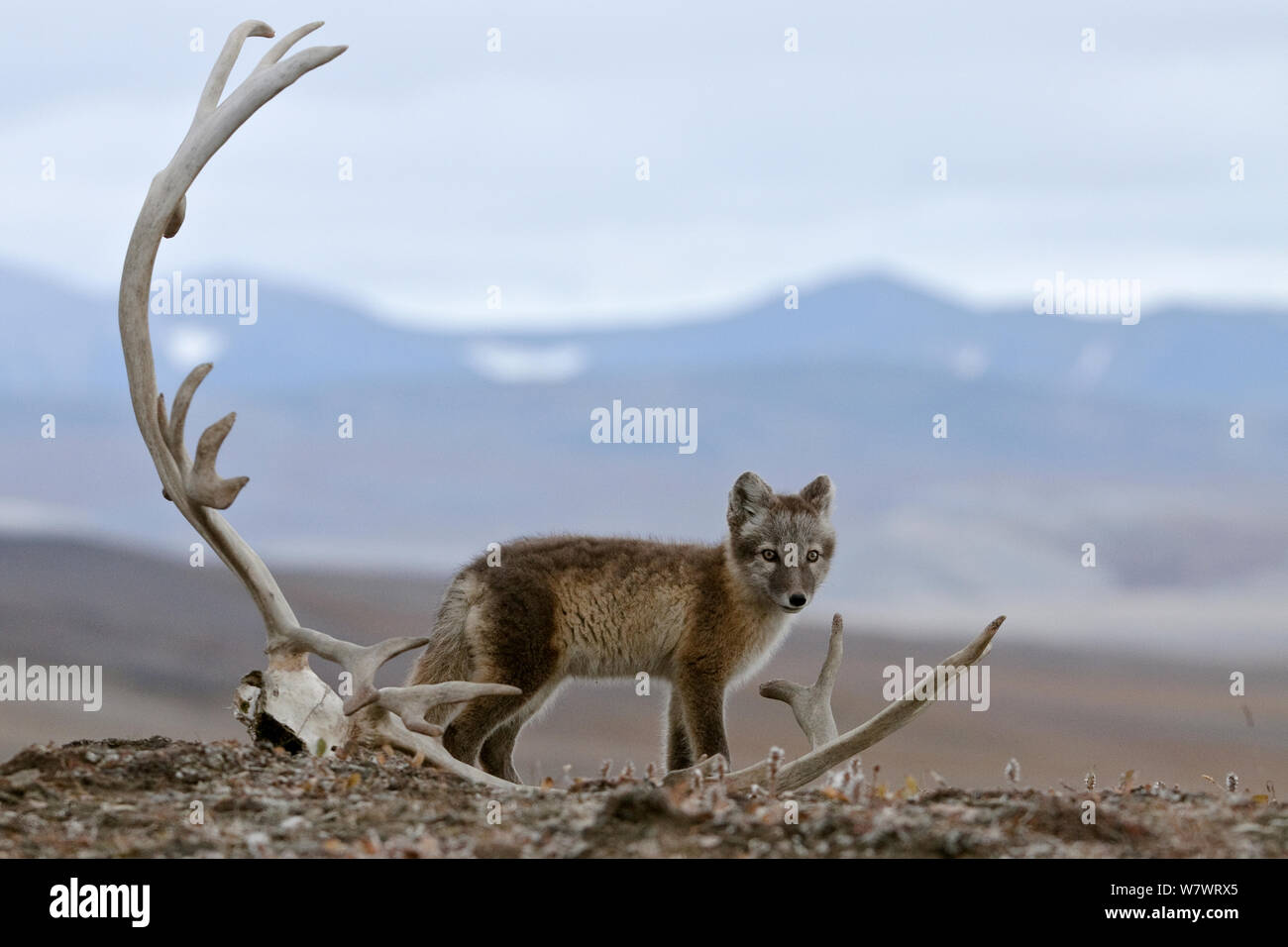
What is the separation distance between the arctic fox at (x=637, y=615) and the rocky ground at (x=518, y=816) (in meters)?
1.21

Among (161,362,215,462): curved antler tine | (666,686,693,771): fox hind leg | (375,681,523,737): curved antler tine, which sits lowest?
(666,686,693,771): fox hind leg

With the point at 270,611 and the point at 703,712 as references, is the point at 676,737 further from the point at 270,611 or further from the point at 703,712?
the point at 270,611

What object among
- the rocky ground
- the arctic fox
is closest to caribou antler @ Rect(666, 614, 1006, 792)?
the rocky ground

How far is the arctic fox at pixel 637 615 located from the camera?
8094 mm

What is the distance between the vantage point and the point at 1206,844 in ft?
17.2

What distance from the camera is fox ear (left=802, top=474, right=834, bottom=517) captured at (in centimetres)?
902

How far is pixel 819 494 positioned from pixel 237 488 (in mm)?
4000

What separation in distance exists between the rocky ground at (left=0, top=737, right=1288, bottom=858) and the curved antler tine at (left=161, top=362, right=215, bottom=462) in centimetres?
171

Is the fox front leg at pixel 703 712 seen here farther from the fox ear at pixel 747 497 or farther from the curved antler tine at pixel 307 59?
the curved antler tine at pixel 307 59

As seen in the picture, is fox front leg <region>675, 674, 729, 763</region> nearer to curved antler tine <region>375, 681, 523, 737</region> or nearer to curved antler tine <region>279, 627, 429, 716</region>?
curved antler tine <region>375, 681, 523, 737</region>

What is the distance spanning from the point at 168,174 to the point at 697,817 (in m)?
5.08
